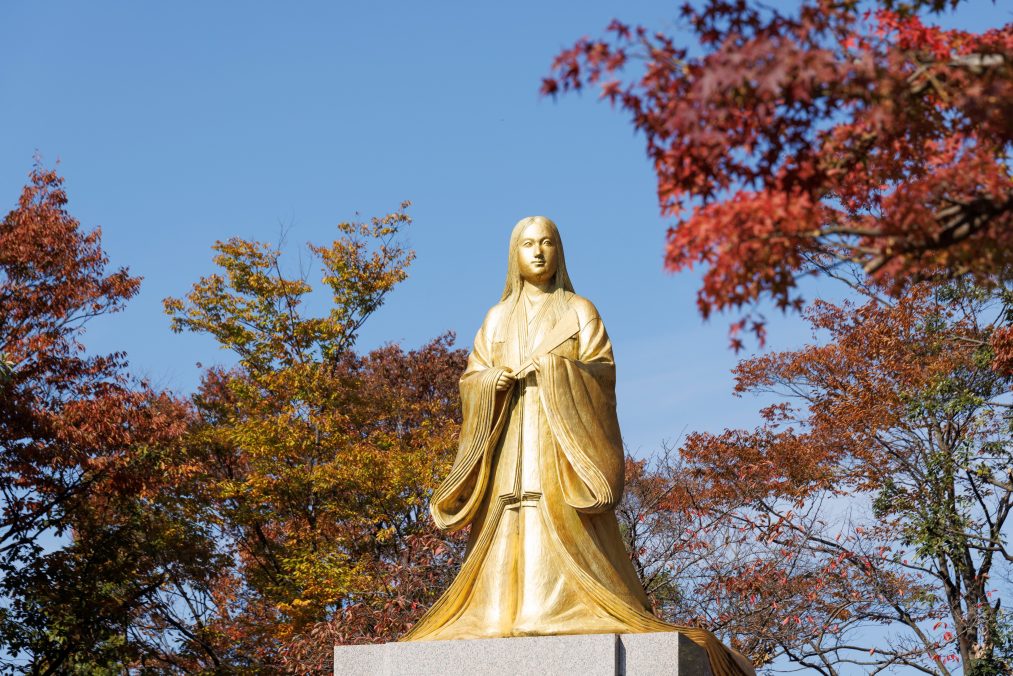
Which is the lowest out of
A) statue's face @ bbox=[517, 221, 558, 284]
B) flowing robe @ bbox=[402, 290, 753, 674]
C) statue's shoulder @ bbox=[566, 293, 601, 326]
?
flowing robe @ bbox=[402, 290, 753, 674]

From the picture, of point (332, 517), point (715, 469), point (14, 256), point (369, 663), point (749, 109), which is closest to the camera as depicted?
point (749, 109)

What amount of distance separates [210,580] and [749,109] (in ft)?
52.8

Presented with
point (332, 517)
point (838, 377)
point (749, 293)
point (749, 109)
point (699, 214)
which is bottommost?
point (749, 293)

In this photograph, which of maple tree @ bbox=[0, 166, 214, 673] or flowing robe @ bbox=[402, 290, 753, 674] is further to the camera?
maple tree @ bbox=[0, 166, 214, 673]

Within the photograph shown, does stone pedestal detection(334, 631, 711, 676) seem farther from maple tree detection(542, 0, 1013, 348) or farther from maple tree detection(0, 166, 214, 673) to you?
maple tree detection(0, 166, 214, 673)

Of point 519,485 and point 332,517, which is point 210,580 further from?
point 519,485

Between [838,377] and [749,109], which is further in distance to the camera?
[838,377]

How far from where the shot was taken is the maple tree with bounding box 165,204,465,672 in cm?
1523

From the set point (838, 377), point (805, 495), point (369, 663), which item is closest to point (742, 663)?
point (369, 663)

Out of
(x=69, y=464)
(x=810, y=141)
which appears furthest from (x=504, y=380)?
(x=69, y=464)

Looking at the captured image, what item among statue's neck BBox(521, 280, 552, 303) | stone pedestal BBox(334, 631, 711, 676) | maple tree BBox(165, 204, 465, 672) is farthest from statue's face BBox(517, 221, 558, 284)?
maple tree BBox(165, 204, 465, 672)

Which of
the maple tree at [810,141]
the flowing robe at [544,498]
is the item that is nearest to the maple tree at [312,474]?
the flowing robe at [544,498]

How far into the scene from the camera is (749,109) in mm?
4230

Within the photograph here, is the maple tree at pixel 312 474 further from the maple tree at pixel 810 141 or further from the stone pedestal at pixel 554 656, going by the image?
the maple tree at pixel 810 141
